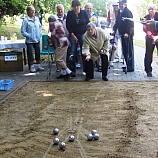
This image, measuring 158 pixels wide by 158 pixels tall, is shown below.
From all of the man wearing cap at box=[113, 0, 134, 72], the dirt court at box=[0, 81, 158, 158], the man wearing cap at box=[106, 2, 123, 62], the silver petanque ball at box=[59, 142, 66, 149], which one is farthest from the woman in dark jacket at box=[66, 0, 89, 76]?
the silver petanque ball at box=[59, 142, 66, 149]

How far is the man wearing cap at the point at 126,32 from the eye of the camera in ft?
26.0

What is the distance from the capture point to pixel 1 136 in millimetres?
4297

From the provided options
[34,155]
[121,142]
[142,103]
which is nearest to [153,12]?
[142,103]

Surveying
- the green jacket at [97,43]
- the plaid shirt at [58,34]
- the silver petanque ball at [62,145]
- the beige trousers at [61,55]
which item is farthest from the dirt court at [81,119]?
the plaid shirt at [58,34]

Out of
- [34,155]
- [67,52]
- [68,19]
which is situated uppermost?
[68,19]

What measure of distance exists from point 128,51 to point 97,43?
1122 millimetres

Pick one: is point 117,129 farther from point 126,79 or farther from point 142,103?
point 126,79

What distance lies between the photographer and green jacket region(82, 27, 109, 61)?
729 cm

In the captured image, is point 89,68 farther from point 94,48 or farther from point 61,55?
point 61,55

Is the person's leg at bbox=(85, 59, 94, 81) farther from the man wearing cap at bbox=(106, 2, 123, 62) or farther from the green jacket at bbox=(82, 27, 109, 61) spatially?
the man wearing cap at bbox=(106, 2, 123, 62)

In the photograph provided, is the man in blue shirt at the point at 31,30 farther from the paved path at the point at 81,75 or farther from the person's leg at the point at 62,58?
the person's leg at the point at 62,58

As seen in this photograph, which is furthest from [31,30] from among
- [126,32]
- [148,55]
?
[148,55]

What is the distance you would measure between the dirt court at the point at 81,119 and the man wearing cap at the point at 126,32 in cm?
117

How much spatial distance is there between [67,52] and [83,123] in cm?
382
